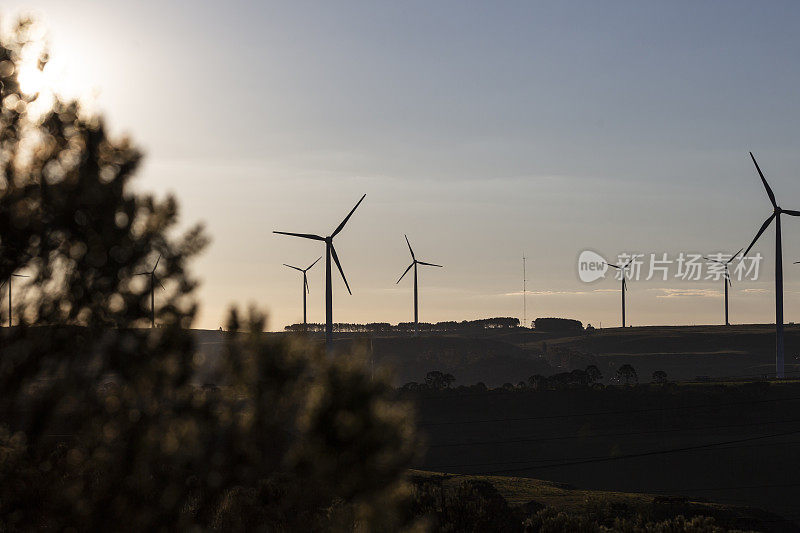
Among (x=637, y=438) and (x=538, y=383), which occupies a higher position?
(x=538, y=383)

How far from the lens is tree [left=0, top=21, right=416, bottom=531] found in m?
23.5

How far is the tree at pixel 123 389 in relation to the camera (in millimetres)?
23469

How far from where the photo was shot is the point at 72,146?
24.8 metres

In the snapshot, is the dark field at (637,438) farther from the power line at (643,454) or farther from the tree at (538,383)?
the tree at (538,383)

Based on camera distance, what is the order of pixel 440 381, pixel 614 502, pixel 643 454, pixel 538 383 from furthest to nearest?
pixel 440 381 < pixel 538 383 < pixel 643 454 < pixel 614 502

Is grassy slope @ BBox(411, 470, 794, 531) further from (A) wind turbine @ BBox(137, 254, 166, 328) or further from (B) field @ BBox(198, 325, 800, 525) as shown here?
(A) wind turbine @ BBox(137, 254, 166, 328)

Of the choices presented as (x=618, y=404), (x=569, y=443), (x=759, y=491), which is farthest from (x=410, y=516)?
(x=618, y=404)

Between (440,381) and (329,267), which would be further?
(440,381)

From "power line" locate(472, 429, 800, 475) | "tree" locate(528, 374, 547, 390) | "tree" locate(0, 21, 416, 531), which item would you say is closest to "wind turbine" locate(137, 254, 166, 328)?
"tree" locate(0, 21, 416, 531)

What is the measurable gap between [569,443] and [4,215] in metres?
83.4

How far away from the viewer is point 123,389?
24.5m

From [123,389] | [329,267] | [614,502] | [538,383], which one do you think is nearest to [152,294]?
[123,389]

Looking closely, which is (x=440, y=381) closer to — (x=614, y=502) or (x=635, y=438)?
(x=635, y=438)

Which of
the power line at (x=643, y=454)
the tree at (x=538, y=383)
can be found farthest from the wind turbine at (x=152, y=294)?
the tree at (x=538, y=383)
